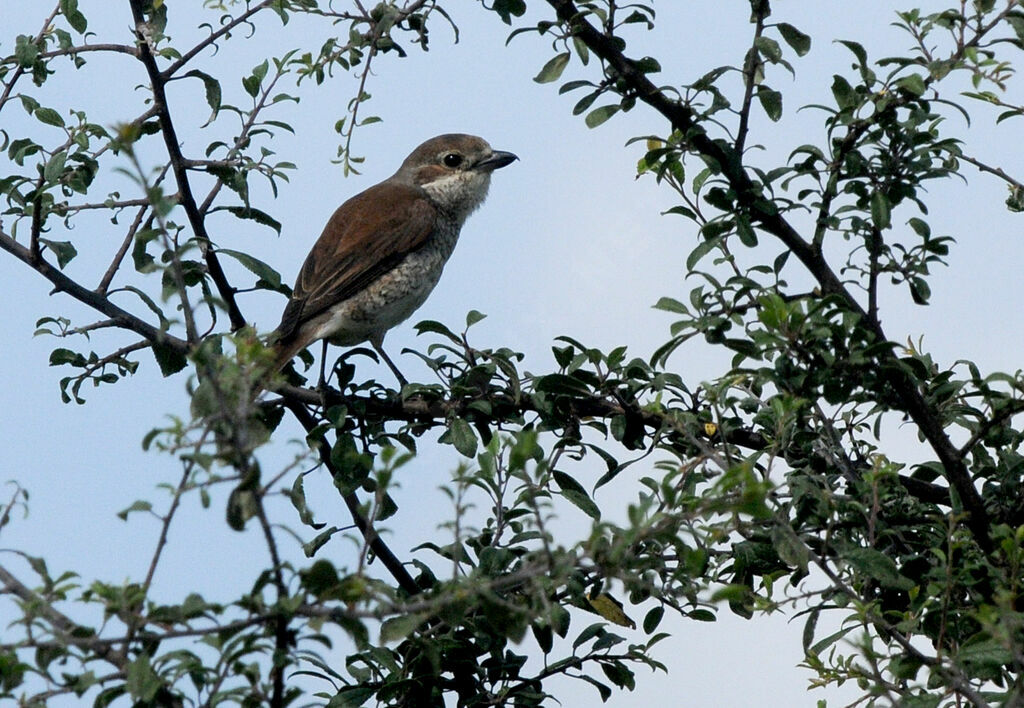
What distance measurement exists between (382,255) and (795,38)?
2815 millimetres

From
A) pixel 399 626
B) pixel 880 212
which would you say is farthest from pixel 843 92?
pixel 399 626

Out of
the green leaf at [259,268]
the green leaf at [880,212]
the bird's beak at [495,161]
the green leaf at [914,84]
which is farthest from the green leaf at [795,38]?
the bird's beak at [495,161]

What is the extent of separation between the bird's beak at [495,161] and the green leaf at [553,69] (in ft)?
11.7

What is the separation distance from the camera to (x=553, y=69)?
3.40 m

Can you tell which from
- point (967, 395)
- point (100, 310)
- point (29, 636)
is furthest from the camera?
point (100, 310)

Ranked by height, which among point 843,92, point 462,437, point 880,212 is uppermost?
point 843,92

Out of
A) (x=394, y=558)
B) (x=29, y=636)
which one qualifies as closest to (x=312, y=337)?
(x=394, y=558)

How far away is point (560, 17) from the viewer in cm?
326

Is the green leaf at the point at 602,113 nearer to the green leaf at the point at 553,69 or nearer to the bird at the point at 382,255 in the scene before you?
the green leaf at the point at 553,69

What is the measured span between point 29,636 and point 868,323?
205 cm

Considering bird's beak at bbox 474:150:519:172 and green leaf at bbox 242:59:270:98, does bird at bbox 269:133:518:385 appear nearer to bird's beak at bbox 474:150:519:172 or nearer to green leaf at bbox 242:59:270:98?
bird's beak at bbox 474:150:519:172

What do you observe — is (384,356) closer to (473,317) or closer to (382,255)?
(382,255)

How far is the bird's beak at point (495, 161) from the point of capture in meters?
6.97

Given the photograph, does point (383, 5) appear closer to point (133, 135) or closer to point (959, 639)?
Result: point (133, 135)
